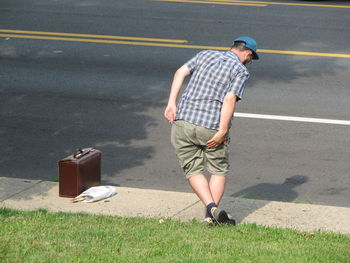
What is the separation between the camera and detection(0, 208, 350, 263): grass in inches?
238

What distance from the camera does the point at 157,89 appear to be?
13.1 m

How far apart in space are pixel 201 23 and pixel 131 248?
38.9ft

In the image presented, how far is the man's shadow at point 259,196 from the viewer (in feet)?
26.9

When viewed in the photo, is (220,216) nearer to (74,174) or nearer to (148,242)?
(148,242)

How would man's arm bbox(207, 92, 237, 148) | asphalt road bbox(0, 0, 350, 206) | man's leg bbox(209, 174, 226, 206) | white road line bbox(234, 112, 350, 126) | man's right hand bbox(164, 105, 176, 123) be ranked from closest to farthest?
man's arm bbox(207, 92, 237, 148) → man's right hand bbox(164, 105, 176, 123) → man's leg bbox(209, 174, 226, 206) → asphalt road bbox(0, 0, 350, 206) → white road line bbox(234, 112, 350, 126)

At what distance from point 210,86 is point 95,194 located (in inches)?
75.1

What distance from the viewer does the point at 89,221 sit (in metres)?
7.29

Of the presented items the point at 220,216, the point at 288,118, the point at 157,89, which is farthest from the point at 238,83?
the point at 157,89

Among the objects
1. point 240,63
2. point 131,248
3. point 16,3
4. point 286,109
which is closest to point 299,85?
point 286,109

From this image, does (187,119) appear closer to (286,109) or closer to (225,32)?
(286,109)

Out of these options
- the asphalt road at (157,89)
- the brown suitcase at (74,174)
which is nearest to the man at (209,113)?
the brown suitcase at (74,174)

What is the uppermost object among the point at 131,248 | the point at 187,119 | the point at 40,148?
the point at 187,119

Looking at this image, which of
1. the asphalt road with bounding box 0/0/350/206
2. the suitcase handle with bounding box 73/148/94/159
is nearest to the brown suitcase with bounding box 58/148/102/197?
the suitcase handle with bounding box 73/148/94/159

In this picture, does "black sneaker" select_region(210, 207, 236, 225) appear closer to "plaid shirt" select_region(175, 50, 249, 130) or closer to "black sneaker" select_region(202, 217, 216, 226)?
"black sneaker" select_region(202, 217, 216, 226)
